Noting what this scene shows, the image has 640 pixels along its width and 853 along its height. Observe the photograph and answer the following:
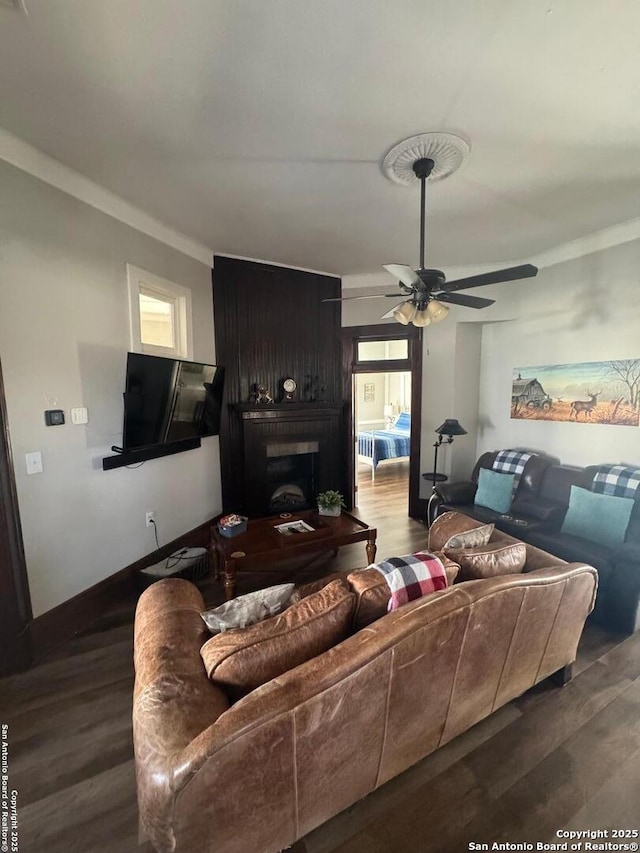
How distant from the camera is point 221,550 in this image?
2.62 metres

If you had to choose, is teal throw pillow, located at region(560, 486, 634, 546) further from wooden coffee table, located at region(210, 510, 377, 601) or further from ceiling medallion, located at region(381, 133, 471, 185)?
ceiling medallion, located at region(381, 133, 471, 185)

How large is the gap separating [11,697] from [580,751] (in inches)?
110

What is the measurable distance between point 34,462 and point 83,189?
5.97ft

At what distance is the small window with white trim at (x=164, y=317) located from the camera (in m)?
3.00

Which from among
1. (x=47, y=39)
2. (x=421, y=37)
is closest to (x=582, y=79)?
(x=421, y=37)

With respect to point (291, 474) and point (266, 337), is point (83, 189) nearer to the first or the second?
point (266, 337)

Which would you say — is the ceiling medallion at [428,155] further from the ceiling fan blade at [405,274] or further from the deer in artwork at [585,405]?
the deer in artwork at [585,405]

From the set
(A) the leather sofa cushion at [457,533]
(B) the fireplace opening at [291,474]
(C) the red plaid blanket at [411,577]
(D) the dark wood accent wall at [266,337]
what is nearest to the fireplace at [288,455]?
(B) the fireplace opening at [291,474]

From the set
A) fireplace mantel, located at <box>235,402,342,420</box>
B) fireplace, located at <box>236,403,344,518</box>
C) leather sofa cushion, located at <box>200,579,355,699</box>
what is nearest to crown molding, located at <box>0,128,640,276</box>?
fireplace mantel, located at <box>235,402,342,420</box>

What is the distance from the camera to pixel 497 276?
82.4 inches

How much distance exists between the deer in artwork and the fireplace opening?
2.71 meters

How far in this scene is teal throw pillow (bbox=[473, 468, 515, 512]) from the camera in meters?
3.32

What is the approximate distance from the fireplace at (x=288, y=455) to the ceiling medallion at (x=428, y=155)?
2455 millimetres

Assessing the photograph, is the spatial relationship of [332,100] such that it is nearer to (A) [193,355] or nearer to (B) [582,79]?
(B) [582,79]
